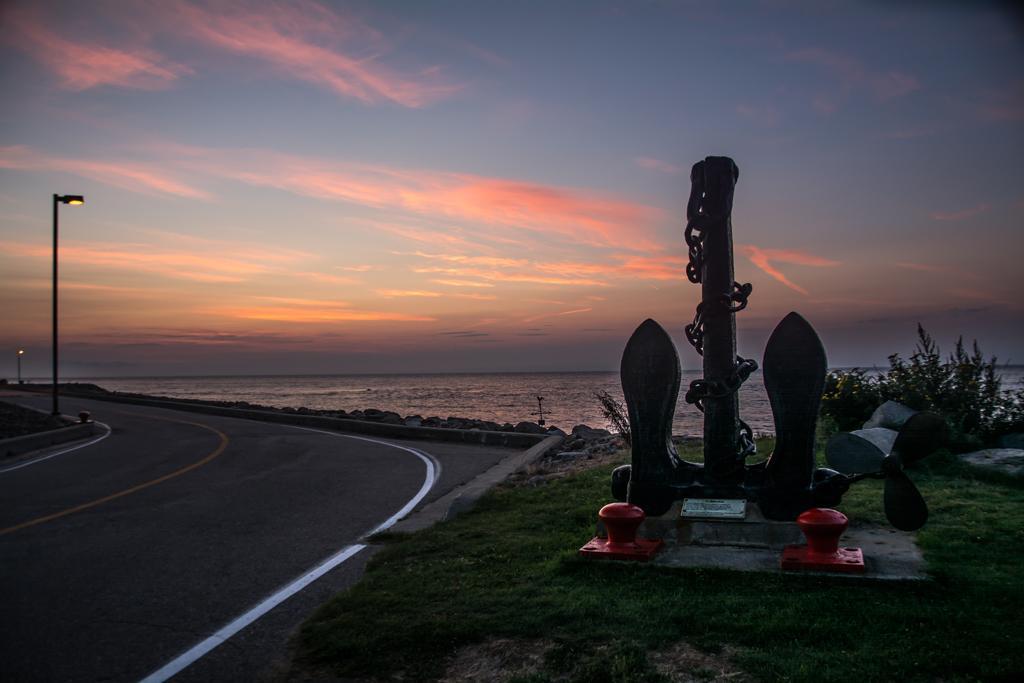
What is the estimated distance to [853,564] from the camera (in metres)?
5.12

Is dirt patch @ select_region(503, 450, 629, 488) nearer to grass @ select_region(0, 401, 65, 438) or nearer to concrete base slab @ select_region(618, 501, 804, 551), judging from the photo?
concrete base slab @ select_region(618, 501, 804, 551)

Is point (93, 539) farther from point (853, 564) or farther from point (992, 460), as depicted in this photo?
point (992, 460)

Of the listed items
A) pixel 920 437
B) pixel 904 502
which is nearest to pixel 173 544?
pixel 904 502

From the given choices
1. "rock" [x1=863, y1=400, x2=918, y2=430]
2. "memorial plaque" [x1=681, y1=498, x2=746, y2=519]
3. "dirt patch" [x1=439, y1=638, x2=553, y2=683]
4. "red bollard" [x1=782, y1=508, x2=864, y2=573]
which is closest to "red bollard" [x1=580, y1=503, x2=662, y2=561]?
"memorial plaque" [x1=681, y1=498, x2=746, y2=519]

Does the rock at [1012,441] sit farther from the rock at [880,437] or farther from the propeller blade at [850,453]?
the propeller blade at [850,453]

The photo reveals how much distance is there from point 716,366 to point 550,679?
3.15 meters

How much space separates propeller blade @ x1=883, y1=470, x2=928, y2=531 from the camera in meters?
5.56

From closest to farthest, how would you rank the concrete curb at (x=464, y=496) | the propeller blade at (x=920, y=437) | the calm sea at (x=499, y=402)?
the propeller blade at (x=920, y=437) < the concrete curb at (x=464, y=496) < the calm sea at (x=499, y=402)

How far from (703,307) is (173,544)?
17.9ft

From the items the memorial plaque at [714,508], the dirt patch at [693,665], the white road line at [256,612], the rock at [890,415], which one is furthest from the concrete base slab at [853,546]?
the rock at [890,415]

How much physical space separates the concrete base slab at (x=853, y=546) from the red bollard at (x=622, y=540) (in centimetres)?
13

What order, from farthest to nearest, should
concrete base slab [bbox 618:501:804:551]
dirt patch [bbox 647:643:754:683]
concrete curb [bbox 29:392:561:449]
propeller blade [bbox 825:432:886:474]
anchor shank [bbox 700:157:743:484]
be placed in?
concrete curb [bbox 29:392:561:449] < propeller blade [bbox 825:432:886:474] < anchor shank [bbox 700:157:743:484] < concrete base slab [bbox 618:501:804:551] < dirt patch [bbox 647:643:754:683]

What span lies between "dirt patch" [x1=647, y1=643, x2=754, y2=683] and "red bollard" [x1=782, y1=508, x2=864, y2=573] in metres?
1.46

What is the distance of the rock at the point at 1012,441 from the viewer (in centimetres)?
1055
